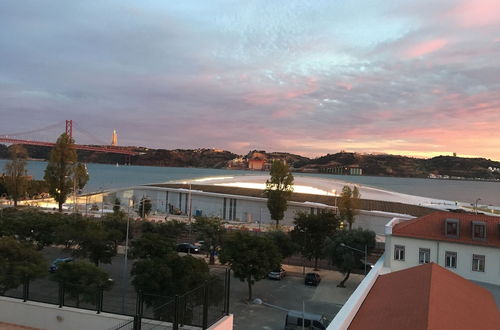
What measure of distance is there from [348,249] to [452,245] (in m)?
9.28

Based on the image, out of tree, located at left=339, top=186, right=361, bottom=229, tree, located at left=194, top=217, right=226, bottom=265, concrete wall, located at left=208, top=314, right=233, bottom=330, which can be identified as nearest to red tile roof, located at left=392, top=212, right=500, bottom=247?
concrete wall, located at left=208, top=314, right=233, bottom=330

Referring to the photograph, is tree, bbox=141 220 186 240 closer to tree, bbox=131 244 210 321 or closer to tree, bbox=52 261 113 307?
tree, bbox=131 244 210 321

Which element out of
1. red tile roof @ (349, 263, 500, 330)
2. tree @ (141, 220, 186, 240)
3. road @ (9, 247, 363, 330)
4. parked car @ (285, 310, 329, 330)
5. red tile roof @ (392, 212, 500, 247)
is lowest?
road @ (9, 247, 363, 330)

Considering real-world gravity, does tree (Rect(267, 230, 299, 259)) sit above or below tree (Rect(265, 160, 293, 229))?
below

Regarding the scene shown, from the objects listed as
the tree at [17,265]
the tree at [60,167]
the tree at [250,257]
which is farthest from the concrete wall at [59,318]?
the tree at [60,167]

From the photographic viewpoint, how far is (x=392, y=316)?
36.4 ft

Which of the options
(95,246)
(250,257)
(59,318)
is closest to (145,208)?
(95,246)

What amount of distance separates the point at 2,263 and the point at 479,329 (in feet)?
61.5

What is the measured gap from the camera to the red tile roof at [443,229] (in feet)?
67.2

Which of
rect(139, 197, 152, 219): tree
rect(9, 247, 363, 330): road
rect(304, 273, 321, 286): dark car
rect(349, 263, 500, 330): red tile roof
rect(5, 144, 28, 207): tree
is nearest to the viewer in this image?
rect(349, 263, 500, 330): red tile roof

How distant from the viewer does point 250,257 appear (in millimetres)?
24547

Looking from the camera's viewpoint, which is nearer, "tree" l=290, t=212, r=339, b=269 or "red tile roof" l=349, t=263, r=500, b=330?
"red tile roof" l=349, t=263, r=500, b=330

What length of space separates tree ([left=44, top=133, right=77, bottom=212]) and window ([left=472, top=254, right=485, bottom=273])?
145 feet

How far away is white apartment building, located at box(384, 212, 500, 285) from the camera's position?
20.1m
